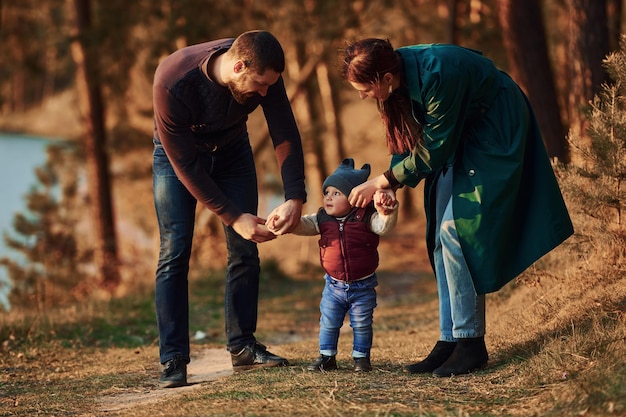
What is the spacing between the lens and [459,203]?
4887 mm

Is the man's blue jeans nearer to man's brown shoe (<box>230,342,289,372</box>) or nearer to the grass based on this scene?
man's brown shoe (<box>230,342,289,372</box>)

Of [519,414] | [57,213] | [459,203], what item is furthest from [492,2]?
[519,414]

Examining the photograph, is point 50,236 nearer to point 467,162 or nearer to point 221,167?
point 221,167

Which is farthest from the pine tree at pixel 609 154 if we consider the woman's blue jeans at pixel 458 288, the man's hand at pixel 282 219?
the man's hand at pixel 282 219

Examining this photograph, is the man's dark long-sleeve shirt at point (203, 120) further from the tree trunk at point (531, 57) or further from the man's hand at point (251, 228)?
the tree trunk at point (531, 57)

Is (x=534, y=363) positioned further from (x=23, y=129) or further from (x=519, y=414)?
(x=23, y=129)

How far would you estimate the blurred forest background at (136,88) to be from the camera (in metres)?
15.7

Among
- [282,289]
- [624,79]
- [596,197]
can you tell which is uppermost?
[624,79]

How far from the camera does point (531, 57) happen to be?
A: 10.1 meters

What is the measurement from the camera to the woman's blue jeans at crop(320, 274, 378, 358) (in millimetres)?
5191

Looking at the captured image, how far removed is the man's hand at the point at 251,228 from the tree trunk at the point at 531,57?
5593mm

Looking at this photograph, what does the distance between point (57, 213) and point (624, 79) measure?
693 inches

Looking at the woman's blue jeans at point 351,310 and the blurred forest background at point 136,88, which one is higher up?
the blurred forest background at point 136,88

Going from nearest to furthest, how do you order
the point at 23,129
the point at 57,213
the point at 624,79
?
the point at 624,79 < the point at 57,213 < the point at 23,129
